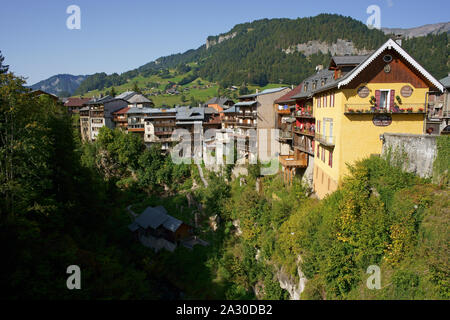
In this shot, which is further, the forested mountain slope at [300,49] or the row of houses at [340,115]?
the forested mountain slope at [300,49]

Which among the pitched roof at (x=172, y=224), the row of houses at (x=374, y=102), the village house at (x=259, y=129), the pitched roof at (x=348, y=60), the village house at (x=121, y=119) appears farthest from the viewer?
the village house at (x=121, y=119)

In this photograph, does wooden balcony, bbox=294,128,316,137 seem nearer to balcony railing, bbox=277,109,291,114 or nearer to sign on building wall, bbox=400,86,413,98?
balcony railing, bbox=277,109,291,114

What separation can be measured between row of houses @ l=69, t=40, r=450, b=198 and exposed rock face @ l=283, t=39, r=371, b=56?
139147 mm

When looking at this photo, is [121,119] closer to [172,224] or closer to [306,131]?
[172,224]

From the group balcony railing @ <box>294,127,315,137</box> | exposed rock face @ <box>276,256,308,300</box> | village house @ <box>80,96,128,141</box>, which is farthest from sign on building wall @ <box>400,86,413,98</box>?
village house @ <box>80,96,128,141</box>

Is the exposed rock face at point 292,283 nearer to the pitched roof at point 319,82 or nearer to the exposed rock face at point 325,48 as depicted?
the pitched roof at point 319,82

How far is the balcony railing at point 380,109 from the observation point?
20953mm

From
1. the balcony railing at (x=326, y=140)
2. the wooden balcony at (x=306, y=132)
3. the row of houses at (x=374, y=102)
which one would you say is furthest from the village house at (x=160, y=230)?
the row of houses at (x=374, y=102)

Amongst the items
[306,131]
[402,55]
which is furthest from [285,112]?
[402,55]

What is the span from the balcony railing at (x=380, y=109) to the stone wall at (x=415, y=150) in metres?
1.95

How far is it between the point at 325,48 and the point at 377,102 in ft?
559

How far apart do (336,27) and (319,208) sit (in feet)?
628

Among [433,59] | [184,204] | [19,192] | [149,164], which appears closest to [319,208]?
[19,192]

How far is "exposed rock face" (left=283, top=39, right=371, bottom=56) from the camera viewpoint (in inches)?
6499
